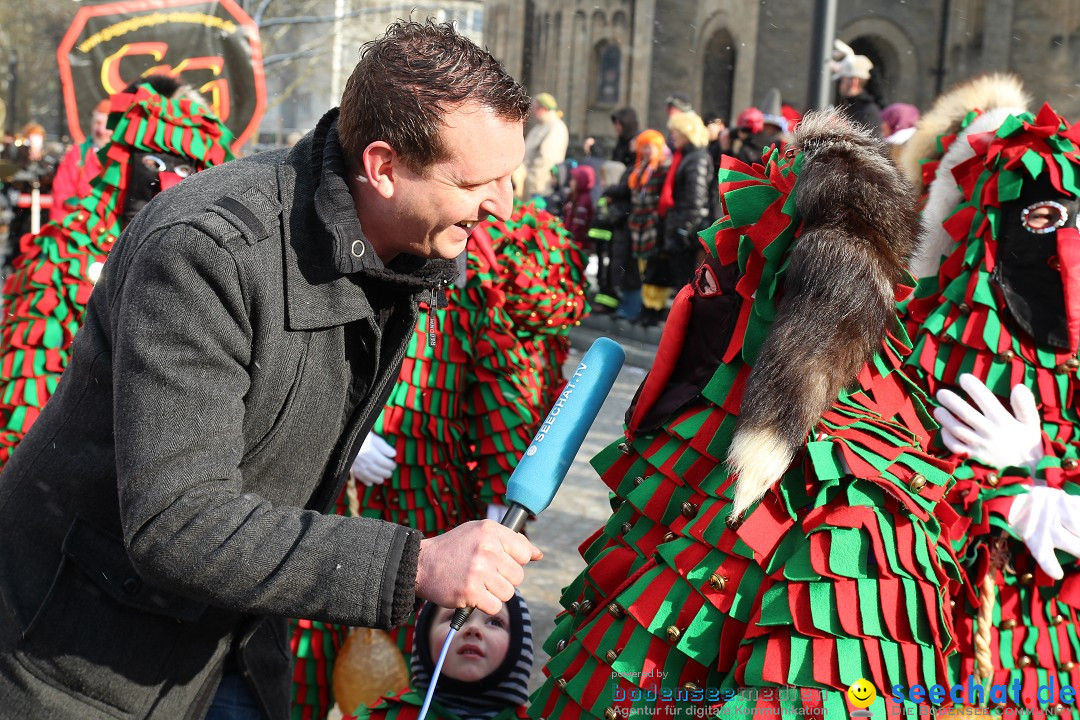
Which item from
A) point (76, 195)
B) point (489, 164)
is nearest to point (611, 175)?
→ point (76, 195)

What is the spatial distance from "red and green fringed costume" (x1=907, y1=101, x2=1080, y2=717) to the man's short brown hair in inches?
63.9

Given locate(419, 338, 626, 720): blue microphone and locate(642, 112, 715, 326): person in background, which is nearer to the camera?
locate(419, 338, 626, 720): blue microphone

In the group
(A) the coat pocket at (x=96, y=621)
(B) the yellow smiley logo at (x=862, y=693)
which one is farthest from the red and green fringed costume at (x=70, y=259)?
(B) the yellow smiley logo at (x=862, y=693)

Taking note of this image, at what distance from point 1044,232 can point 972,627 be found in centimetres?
103

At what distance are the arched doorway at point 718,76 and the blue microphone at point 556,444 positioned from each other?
947 inches

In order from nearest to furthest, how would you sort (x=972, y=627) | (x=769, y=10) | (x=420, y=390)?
(x=972, y=627), (x=420, y=390), (x=769, y=10)

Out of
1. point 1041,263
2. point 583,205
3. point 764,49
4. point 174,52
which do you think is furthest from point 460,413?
point 764,49

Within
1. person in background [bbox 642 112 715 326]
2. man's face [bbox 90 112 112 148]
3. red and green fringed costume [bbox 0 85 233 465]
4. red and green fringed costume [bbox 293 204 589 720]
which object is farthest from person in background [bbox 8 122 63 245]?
red and green fringed costume [bbox 293 204 589 720]

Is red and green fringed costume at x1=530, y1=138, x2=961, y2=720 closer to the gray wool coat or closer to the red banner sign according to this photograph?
the gray wool coat

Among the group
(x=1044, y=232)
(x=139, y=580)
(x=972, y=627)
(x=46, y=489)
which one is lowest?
(x=972, y=627)

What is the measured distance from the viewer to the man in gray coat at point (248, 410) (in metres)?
1.63

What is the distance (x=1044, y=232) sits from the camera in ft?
9.73

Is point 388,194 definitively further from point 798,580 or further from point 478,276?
point 478,276

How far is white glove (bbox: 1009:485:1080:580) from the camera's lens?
9.09 ft
